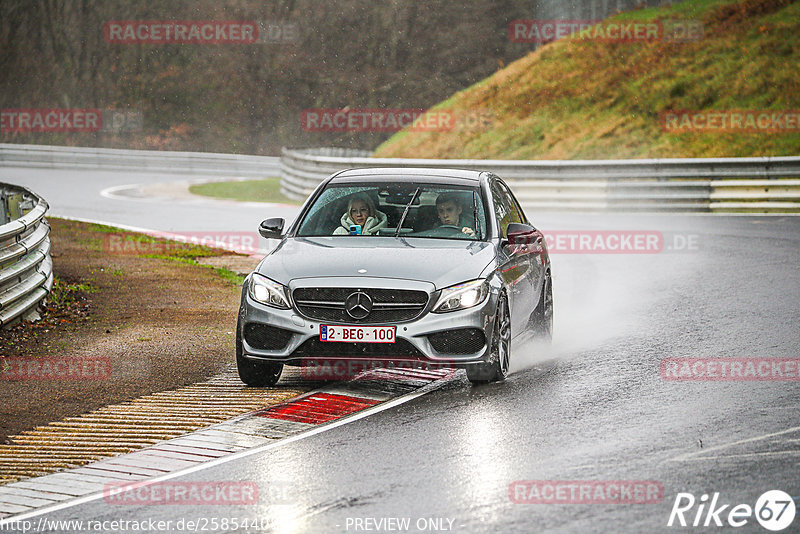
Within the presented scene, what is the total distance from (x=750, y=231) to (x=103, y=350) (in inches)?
525

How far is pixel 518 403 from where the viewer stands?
840 cm

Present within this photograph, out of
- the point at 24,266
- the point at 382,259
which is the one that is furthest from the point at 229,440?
the point at 24,266

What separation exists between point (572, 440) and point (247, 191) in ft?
89.8

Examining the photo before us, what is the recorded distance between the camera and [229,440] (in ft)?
24.7

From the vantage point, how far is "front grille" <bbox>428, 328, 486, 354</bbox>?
28.0 ft

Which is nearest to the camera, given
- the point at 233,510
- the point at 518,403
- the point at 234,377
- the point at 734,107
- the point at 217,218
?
the point at 233,510

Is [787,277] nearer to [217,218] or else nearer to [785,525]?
[785,525]

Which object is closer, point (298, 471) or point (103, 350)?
point (298, 471)

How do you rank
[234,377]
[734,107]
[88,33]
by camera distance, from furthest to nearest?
[88,33] → [734,107] → [234,377]

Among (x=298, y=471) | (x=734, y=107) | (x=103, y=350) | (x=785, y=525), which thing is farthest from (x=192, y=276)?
(x=734, y=107)

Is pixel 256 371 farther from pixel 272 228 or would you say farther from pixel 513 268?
pixel 513 268

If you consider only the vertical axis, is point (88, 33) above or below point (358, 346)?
above

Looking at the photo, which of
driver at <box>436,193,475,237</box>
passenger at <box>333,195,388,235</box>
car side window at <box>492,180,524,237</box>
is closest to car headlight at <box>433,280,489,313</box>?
driver at <box>436,193,475,237</box>

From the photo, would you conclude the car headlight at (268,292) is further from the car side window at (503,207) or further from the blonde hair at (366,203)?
the car side window at (503,207)
